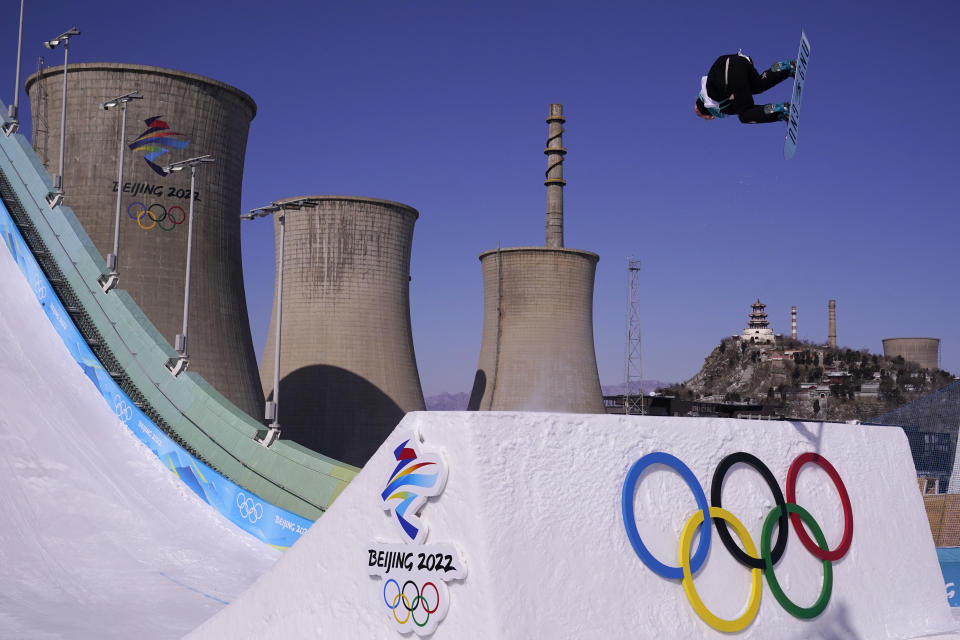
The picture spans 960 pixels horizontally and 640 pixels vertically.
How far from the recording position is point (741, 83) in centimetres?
554

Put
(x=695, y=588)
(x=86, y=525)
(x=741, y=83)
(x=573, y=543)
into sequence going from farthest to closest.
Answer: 1. (x=86, y=525)
2. (x=741, y=83)
3. (x=695, y=588)
4. (x=573, y=543)

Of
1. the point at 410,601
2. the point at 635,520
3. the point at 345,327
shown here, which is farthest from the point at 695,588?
the point at 345,327

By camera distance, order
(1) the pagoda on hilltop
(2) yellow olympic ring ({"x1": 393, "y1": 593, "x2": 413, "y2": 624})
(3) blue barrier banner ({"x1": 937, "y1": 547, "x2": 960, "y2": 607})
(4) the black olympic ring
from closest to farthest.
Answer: (2) yellow olympic ring ({"x1": 393, "y1": 593, "x2": 413, "y2": 624}) < (4) the black olympic ring < (3) blue barrier banner ({"x1": 937, "y1": 547, "x2": 960, "y2": 607}) < (1) the pagoda on hilltop

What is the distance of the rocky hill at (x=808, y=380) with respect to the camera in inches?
2938

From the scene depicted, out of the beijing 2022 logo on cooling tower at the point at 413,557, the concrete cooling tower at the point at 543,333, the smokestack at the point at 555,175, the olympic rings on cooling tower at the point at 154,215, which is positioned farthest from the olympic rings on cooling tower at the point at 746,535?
the smokestack at the point at 555,175

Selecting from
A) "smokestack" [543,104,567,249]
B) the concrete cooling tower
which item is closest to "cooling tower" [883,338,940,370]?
"smokestack" [543,104,567,249]

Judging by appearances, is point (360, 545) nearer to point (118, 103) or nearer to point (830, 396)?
point (118, 103)

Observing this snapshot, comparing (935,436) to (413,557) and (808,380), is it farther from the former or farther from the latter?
(808,380)

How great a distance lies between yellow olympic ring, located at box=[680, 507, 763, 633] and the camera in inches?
170

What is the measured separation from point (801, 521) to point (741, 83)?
272cm

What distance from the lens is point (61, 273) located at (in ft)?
51.0

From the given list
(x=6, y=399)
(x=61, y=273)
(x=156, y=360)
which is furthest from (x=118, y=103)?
(x=6, y=399)

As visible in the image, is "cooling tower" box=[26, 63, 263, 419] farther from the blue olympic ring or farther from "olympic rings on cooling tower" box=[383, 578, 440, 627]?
the blue olympic ring

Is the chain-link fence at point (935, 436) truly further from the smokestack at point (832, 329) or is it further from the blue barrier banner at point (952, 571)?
the smokestack at point (832, 329)
